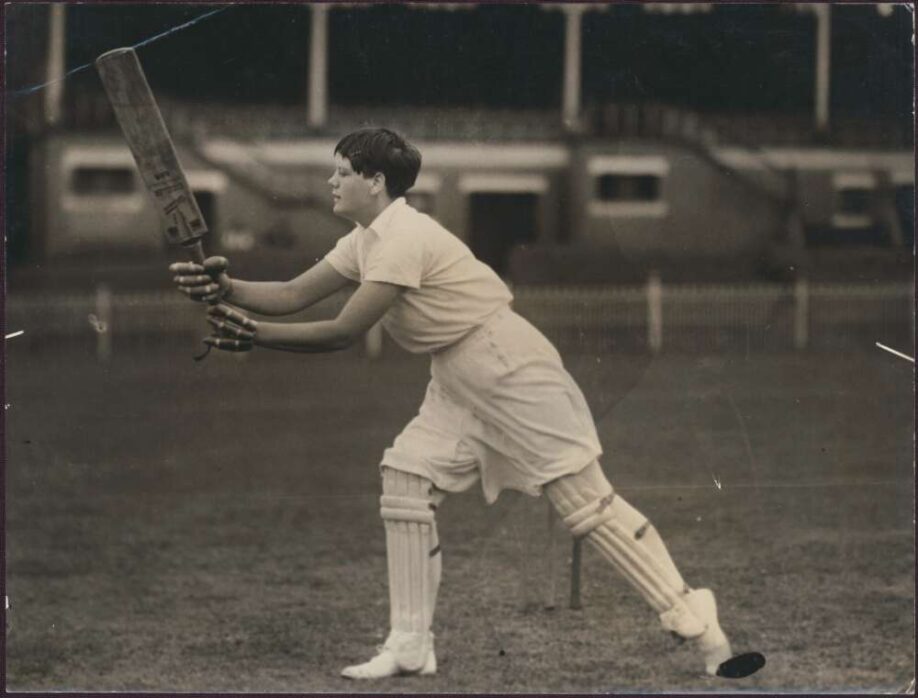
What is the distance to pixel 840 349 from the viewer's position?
17.4 m

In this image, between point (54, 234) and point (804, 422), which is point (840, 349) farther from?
point (54, 234)

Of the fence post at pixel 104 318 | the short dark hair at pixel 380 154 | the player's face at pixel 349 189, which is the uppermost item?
the short dark hair at pixel 380 154

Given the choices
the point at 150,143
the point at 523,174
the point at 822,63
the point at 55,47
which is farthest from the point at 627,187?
the point at 150,143

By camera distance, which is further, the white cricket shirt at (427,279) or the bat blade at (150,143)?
the white cricket shirt at (427,279)

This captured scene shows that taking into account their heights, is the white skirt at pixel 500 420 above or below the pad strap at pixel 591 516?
above

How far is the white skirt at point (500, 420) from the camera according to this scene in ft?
17.0

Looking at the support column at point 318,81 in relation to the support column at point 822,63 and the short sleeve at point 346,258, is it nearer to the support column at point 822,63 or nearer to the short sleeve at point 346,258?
the support column at point 822,63

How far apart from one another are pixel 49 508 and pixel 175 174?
4.91 m

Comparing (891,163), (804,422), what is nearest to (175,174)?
(804,422)

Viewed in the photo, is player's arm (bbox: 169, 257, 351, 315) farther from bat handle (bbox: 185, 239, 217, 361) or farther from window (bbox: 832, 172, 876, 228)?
window (bbox: 832, 172, 876, 228)

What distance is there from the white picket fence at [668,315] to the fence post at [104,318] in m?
0.01

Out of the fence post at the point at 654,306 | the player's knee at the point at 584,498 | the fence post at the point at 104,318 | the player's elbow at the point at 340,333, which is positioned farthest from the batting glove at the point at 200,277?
the fence post at the point at 104,318

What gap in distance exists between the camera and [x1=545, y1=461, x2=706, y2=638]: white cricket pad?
17.0 ft

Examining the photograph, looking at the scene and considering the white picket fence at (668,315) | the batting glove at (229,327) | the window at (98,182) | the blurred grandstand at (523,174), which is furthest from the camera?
the window at (98,182)
